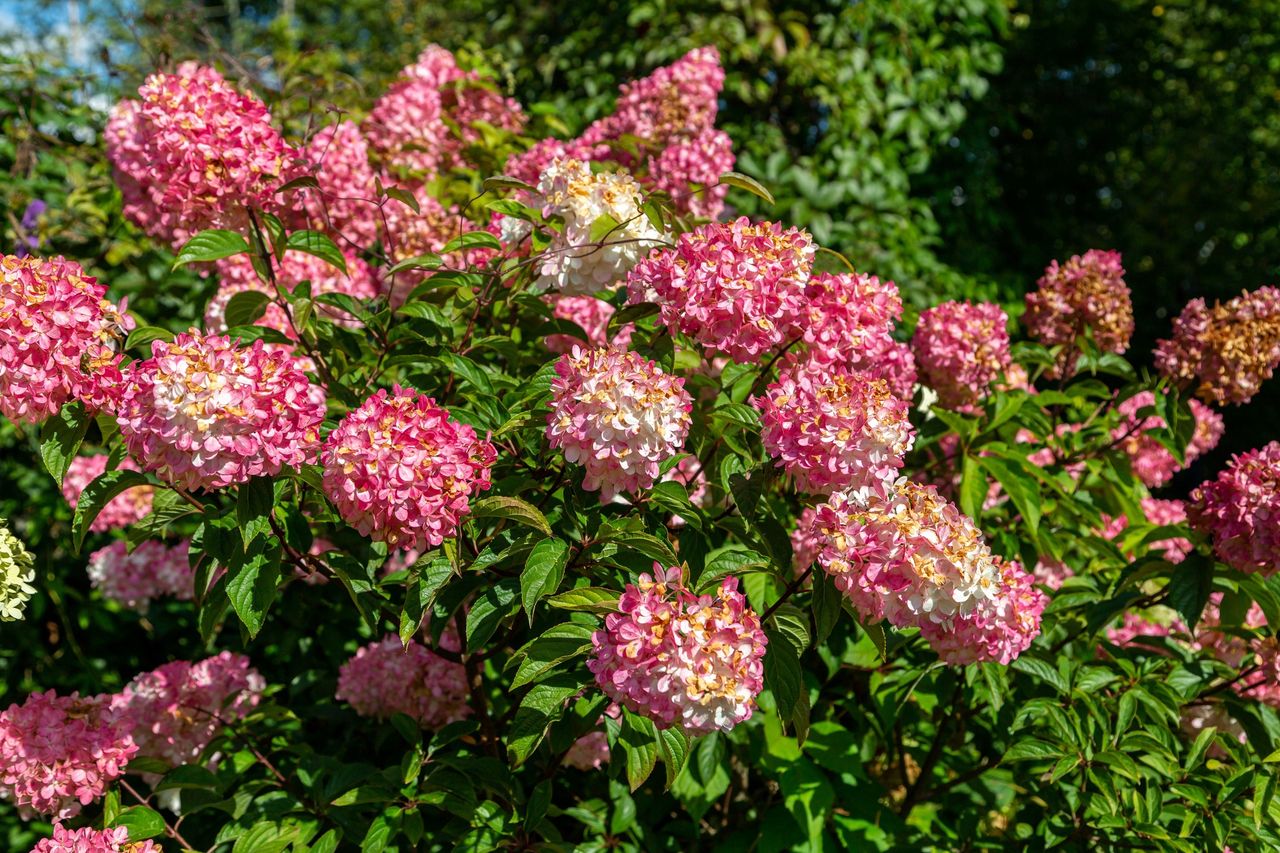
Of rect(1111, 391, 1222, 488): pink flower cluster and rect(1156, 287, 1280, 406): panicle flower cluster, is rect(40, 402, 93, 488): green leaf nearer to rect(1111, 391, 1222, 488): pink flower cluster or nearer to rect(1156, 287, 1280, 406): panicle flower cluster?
rect(1156, 287, 1280, 406): panicle flower cluster

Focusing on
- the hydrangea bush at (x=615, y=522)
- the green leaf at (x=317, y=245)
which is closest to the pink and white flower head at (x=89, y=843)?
the hydrangea bush at (x=615, y=522)

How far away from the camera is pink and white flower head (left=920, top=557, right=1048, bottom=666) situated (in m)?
1.67

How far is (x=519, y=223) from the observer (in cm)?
209

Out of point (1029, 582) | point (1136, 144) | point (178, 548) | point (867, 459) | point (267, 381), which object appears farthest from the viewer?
point (1136, 144)

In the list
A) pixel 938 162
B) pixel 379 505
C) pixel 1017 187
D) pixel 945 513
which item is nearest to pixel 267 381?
pixel 379 505

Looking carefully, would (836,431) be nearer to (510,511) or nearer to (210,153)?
(510,511)

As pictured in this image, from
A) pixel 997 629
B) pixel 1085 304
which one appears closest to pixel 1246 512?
pixel 997 629

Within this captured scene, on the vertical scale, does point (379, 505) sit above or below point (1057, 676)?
above

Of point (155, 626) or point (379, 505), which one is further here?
point (155, 626)

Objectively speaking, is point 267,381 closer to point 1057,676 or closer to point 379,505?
point 379,505

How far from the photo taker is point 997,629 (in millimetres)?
1762

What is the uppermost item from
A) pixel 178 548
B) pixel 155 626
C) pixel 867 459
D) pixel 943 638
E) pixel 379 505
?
pixel 867 459

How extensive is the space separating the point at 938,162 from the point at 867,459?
4.34m

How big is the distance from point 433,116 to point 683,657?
2.10 metres
